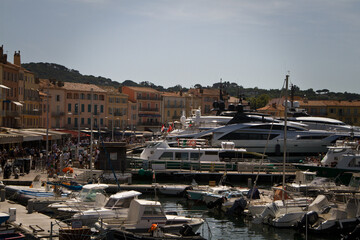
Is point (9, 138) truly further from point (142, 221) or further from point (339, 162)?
point (142, 221)

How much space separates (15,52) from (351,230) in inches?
2175

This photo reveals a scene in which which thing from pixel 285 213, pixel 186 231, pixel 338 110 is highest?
pixel 338 110

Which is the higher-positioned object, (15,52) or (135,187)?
(15,52)

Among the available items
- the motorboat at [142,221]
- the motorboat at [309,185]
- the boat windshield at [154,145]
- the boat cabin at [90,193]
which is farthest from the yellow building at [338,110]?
the motorboat at [142,221]

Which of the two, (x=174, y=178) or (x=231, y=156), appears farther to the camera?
(x=231, y=156)

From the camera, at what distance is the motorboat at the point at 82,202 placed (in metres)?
24.9

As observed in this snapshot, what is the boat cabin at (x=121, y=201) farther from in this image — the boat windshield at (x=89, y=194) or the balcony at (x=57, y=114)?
the balcony at (x=57, y=114)

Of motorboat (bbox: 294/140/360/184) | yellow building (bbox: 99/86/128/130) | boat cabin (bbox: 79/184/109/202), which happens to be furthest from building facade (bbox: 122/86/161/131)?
boat cabin (bbox: 79/184/109/202)

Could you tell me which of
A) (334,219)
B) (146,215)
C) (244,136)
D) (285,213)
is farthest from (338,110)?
(146,215)

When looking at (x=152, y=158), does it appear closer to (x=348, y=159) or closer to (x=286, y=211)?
(x=348, y=159)

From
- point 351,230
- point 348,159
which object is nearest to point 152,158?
point 348,159

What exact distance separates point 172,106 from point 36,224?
299 ft

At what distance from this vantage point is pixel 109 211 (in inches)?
933

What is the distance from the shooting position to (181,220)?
22500 mm
